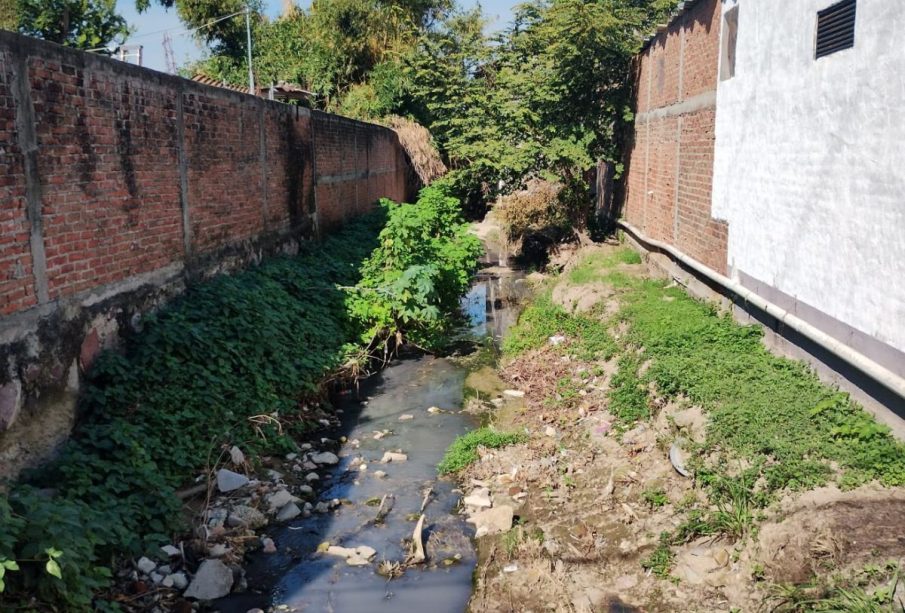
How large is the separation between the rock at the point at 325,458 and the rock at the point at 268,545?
1.37 meters

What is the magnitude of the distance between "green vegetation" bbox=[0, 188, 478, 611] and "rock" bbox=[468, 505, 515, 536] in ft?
6.30

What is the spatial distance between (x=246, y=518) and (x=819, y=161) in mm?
4946

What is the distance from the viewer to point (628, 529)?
16.6 ft

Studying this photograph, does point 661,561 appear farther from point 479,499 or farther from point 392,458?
point 392,458

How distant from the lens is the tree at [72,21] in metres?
23.6

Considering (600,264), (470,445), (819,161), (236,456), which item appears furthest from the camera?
(600,264)

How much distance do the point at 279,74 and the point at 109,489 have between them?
20.6 m

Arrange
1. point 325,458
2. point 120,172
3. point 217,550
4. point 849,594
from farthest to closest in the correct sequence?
1. point 325,458
2. point 120,172
3. point 217,550
4. point 849,594

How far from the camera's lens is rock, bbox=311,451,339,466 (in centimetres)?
655

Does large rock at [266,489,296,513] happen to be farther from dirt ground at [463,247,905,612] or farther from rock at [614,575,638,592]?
rock at [614,575,638,592]

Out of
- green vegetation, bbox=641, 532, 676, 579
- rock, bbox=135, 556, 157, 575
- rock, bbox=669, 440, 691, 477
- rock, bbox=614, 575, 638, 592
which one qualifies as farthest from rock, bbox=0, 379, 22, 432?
rock, bbox=669, 440, 691, 477

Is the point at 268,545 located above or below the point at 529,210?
below

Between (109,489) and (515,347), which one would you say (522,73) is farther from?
(109,489)

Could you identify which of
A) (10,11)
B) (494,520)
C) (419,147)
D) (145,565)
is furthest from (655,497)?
(10,11)
